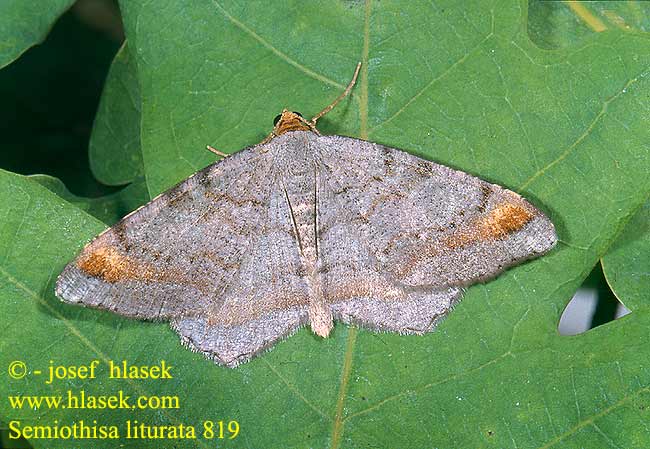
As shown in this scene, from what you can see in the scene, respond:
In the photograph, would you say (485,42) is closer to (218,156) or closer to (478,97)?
(478,97)

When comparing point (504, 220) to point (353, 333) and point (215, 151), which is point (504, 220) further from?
point (215, 151)

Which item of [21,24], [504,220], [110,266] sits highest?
[21,24]

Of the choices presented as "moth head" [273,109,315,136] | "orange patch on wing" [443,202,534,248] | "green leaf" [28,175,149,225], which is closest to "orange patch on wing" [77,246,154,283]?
"green leaf" [28,175,149,225]

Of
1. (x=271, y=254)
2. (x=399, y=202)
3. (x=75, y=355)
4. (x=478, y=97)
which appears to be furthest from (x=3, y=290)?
(x=478, y=97)

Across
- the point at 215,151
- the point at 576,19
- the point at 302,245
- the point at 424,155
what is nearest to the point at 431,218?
the point at 424,155

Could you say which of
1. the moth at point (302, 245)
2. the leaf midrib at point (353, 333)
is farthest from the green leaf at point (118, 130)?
the leaf midrib at point (353, 333)

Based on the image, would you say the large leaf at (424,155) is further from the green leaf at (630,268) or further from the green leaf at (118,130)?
the green leaf at (118,130)
